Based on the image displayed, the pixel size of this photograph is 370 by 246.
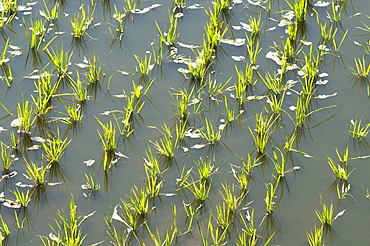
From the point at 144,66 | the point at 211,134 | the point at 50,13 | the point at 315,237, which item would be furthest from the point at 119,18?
the point at 315,237

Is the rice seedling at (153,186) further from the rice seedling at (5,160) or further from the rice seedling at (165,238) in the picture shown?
the rice seedling at (5,160)

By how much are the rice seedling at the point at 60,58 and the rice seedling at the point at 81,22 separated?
0.64 feet

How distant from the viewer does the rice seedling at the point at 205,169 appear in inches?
132

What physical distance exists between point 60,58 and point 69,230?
1.62m

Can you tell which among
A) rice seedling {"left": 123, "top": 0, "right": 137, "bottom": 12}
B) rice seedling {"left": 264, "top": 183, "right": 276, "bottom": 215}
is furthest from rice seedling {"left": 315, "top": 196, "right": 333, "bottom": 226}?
rice seedling {"left": 123, "top": 0, "right": 137, "bottom": 12}

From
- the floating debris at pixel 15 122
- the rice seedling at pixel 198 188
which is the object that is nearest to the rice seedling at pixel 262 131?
the rice seedling at pixel 198 188

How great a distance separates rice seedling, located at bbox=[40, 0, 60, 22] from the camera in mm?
4875

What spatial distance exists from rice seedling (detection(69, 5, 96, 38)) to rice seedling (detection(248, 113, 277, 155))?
5.96 ft

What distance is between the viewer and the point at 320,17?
4797 mm

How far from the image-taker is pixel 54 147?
139 inches

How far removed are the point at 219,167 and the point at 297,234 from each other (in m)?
0.70

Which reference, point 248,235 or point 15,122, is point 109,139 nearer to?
point 15,122

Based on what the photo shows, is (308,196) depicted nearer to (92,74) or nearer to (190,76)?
(190,76)

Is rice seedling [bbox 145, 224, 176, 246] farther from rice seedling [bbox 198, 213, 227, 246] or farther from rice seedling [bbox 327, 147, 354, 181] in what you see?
rice seedling [bbox 327, 147, 354, 181]
